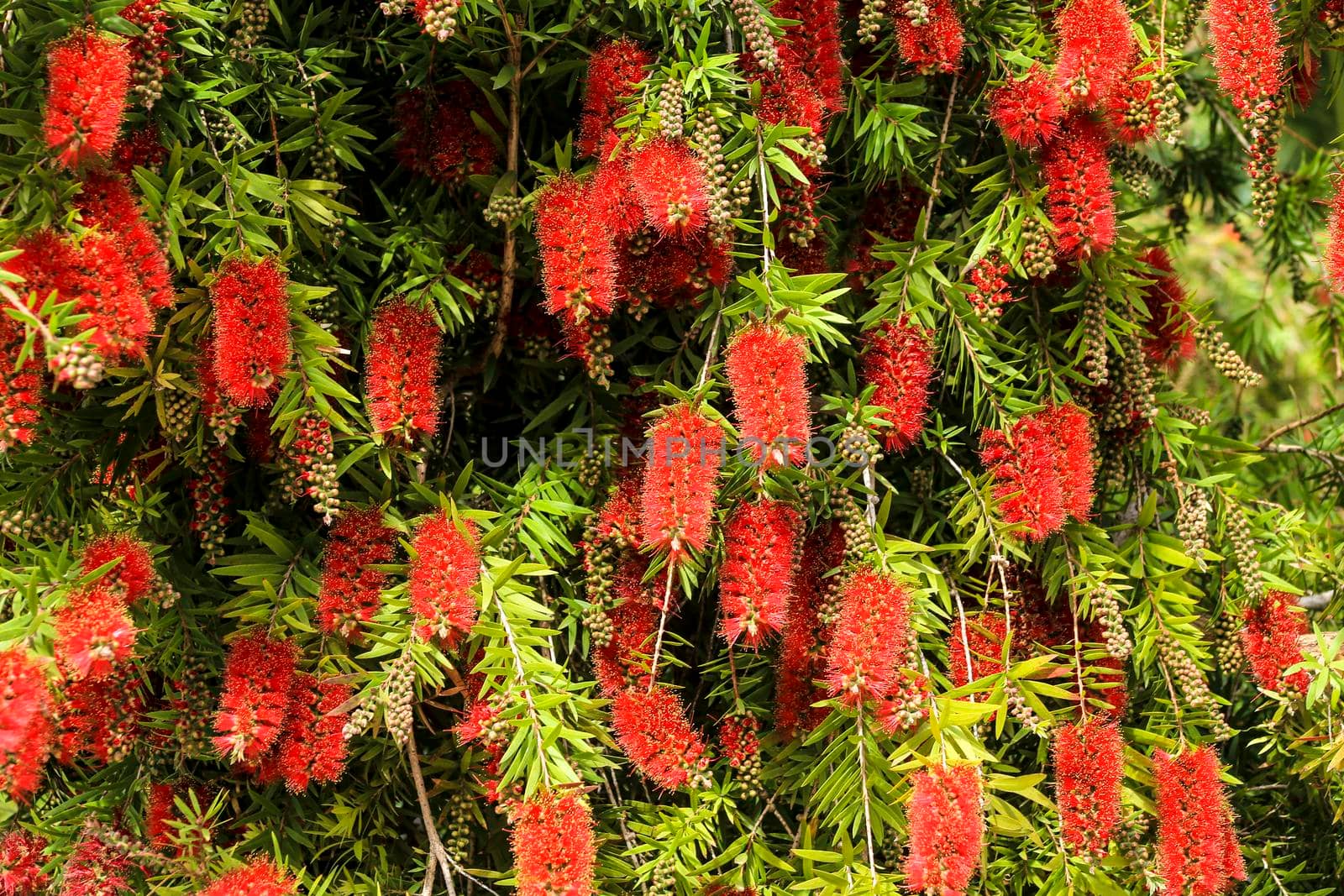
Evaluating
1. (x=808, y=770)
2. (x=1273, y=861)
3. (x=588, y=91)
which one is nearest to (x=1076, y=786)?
(x=808, y=770)

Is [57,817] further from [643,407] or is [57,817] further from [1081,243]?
[1081,243]

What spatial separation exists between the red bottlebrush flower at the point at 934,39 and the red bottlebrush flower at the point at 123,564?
134 centimetres

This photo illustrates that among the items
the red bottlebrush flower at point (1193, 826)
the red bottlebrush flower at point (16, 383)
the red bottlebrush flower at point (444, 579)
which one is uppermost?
the red bottlebrush flower at point (16, 383)

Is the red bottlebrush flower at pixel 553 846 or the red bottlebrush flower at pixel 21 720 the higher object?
the red bottlebrush flower at pixel 21 720

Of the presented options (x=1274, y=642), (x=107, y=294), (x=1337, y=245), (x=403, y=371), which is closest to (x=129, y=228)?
(x=107, y=294)

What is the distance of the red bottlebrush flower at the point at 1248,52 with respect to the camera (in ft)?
5.31

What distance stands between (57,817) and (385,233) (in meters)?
1.02

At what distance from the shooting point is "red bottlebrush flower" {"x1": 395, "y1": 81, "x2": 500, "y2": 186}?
5.72ft

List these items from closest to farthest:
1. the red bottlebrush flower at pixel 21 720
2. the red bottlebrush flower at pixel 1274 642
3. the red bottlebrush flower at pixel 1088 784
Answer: the red bottlebrush flower at pixel 21 720
the red bottlebrush flower at pixel 1088 784
the red bottlebrush flower at pixel 1274 642

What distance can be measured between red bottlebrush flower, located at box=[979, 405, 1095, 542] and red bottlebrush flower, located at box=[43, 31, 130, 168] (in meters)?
1.29

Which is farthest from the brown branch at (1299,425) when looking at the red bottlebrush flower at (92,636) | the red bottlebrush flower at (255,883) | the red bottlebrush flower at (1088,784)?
the red bottlebrush flower at (92,636)

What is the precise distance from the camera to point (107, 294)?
131 centimetres

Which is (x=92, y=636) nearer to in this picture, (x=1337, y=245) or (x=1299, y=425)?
(x=1337, y=245)

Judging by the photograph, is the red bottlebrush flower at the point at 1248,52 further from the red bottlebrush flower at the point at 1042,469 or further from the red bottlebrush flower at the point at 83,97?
the red bottlebrush flower at the point at 83,97
